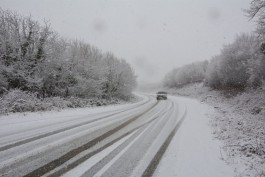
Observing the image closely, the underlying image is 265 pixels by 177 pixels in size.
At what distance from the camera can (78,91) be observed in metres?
22.5

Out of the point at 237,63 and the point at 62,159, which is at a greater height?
the point at 237,63

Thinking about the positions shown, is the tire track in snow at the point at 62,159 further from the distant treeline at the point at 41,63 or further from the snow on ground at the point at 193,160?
the distant treeline at the point at 41,63

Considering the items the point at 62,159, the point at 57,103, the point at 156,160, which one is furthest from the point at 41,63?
the point at 156,160

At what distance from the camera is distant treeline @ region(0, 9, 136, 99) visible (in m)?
16.5

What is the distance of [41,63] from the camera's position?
1805cm

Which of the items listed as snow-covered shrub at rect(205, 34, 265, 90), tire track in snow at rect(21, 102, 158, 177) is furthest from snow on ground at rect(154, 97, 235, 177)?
snow-covered shrub at rect(205, 34, 265, 90)

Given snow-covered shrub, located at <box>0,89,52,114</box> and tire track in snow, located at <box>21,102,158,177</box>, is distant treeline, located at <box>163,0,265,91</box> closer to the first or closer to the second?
tire track in snow, located at <box>21,102,158,177</box>

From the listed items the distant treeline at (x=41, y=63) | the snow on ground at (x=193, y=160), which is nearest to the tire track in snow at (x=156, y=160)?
the snow on ground at (x=193, y=160)

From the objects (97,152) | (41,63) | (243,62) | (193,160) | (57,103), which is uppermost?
(243,62)

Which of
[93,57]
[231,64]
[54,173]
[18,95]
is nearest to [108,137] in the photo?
[54,173]

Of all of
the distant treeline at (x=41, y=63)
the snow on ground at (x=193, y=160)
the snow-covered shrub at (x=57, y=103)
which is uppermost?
the distant treeline at (x=41, y=63)

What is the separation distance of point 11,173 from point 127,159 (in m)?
3.02

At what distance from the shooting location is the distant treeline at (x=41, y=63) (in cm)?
1648

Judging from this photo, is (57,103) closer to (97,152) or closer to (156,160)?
(97,152)
